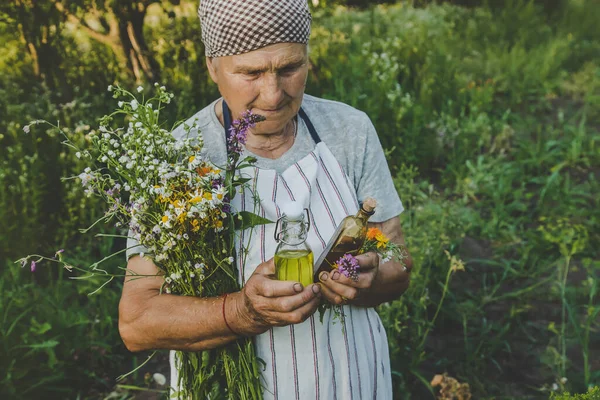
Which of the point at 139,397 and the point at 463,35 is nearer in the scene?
the point at 139,397

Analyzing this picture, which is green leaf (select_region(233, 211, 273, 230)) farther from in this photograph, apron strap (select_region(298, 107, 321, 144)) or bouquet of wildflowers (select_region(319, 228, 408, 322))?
apron strap (select_region(298, 107, 321, 144))

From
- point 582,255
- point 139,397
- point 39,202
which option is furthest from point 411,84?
point 139,397

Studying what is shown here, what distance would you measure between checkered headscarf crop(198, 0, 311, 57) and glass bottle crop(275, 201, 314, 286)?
0.58 m

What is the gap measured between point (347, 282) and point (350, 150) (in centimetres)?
62

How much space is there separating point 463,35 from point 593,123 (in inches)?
121

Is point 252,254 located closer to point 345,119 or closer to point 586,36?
point 345,119

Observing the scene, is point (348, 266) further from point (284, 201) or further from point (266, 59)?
point (266, 59)

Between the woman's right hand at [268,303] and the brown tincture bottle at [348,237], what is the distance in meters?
0.10

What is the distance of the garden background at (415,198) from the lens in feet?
10.3

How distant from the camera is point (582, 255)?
405cm

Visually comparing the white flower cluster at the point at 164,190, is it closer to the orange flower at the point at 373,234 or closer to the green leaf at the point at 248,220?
the green leaf at the point at 248,220

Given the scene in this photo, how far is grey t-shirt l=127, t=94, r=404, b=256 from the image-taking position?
1984mm

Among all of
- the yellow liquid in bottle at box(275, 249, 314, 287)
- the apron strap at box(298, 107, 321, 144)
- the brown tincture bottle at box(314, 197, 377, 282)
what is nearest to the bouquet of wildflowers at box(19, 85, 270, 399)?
the yellow liquid in bottle at box(275, 249, 314, 287)

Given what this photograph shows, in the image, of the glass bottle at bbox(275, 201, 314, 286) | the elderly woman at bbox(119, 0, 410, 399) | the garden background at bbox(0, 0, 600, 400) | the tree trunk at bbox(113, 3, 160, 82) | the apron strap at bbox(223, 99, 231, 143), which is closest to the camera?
the glass bottle at bbox(275, 201, 314, 286)
